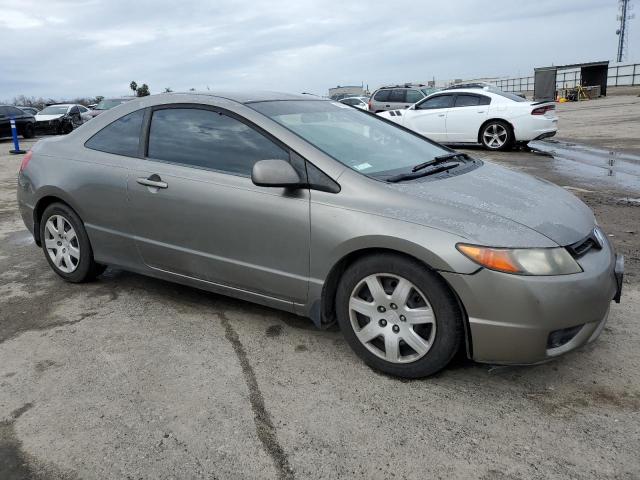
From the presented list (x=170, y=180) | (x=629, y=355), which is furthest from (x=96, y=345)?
(x=629, y=355)

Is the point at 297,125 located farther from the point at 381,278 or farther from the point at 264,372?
the point at 264,372

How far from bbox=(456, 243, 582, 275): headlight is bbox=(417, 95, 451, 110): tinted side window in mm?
11471

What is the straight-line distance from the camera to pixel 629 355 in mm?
3111

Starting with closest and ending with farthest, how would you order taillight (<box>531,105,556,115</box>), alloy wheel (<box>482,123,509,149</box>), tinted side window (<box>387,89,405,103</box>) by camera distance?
taillight (<box>531,105,556,115</box>), alloy wheel (<box>482,123,509,149</box>), tinted side window (<box>387,89,405,103</box>)

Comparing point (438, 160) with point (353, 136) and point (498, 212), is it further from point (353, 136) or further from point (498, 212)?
point (498, 212)

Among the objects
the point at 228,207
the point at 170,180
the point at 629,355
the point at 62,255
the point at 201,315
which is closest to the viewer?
the point at 629,355

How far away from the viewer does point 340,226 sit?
9.66 ft

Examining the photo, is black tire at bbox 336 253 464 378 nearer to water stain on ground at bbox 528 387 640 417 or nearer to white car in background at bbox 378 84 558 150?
water stain on ground at bbox 528 387 640 417

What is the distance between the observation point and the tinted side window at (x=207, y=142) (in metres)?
3.36

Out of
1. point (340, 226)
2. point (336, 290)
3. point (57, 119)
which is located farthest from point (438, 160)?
point (57, 119)

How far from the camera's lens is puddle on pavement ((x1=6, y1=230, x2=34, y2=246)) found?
5884 mm

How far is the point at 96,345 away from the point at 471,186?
8.21 ft

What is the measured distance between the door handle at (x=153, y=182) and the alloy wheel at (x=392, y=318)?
153 centimetres

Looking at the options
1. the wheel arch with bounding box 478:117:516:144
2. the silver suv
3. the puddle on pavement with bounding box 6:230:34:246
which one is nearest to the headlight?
the puddle on pavement with bounding box 6:230:34:246
